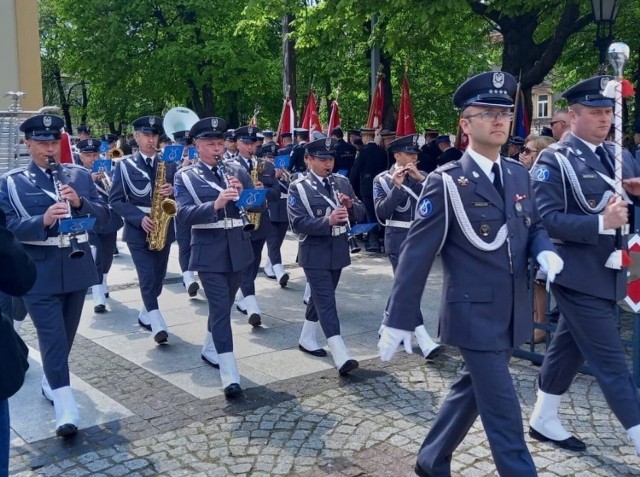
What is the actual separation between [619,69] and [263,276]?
312 inches

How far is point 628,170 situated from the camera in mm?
5016

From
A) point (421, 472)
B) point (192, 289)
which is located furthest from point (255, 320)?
point (421, 472)

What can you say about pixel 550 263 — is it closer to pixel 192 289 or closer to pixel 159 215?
pixel 159 215

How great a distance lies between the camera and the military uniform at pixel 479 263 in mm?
3953

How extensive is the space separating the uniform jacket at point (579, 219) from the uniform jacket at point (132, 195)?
15.0 ft

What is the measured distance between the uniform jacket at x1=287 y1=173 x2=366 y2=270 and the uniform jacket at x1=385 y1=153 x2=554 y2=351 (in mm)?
2989

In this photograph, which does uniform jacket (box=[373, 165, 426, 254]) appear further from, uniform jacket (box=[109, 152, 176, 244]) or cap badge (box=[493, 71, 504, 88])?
cap badge (box=[493, 71, 504, 88])

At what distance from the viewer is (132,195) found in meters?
8.54

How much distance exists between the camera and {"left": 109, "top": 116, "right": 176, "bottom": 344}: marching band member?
8.14 meters

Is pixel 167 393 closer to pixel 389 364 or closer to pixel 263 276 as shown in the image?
pixel 389 364

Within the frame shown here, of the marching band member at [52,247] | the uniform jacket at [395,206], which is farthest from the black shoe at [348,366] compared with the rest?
the marching band member at [52,247]

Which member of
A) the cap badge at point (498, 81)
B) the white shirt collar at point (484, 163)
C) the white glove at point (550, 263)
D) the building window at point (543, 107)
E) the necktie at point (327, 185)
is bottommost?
the white glove at point (550, 263)

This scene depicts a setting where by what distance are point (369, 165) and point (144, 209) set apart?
6.69 meters

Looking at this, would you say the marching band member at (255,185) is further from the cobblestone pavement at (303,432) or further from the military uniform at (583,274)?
the military uniform at (583,274)
